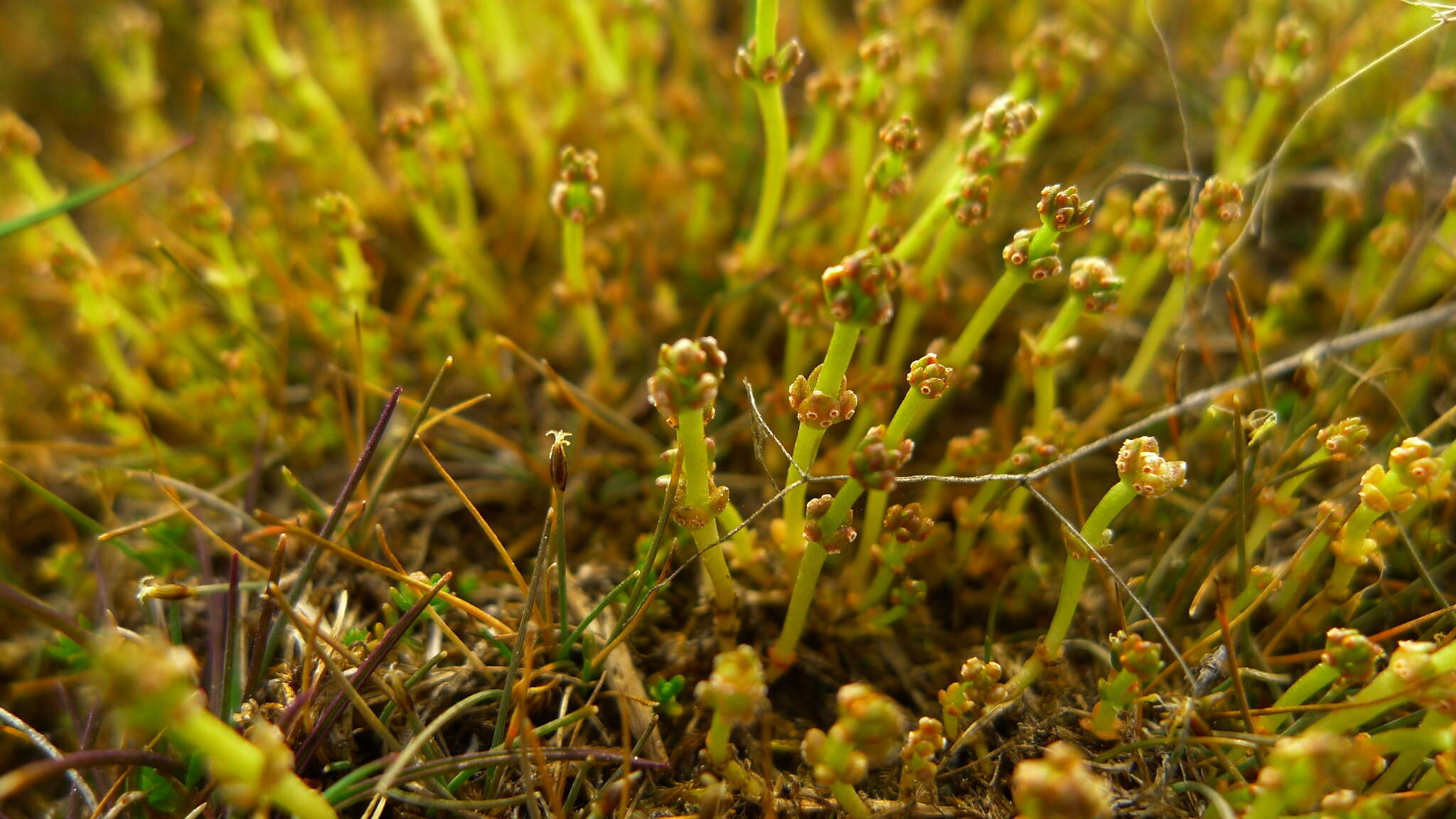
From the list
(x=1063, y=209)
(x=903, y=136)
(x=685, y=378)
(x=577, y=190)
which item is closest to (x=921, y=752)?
(x=685, y=378)

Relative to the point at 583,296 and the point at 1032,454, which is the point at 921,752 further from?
the point at 583,296

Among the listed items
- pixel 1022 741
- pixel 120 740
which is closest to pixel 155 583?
pixel 120 740

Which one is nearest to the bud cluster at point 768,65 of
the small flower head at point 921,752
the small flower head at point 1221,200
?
the small flower head at point 1221,200

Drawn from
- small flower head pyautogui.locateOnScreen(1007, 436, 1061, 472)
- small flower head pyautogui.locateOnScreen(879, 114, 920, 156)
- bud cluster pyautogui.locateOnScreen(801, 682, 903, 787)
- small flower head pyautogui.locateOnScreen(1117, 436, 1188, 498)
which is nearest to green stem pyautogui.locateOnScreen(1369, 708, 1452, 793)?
small flower head pyautogui.locateOnScreen(1117, 436, 1188, 498)

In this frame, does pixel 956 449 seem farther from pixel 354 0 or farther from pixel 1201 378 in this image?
pixel 354 0

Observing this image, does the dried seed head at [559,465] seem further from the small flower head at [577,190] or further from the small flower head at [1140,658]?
the small flower head at [1140,658]

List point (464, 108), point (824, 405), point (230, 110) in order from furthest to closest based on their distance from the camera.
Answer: point (230, 110) → point (464, 108) → point (824, 405)
